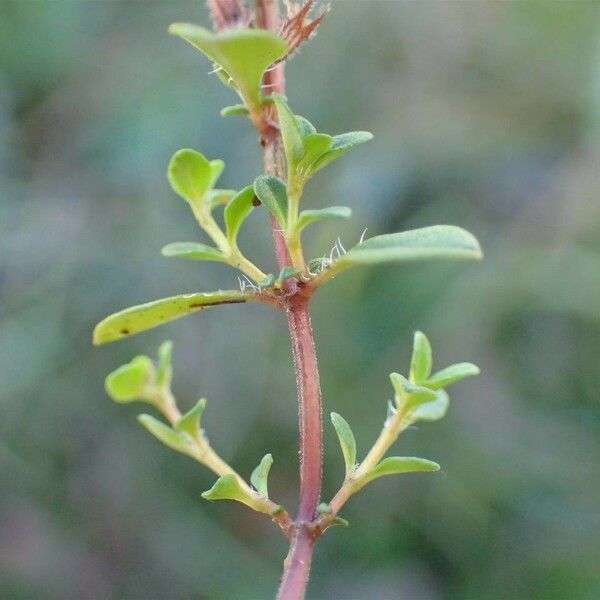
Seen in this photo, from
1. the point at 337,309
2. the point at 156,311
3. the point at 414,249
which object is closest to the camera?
the point at 414,249

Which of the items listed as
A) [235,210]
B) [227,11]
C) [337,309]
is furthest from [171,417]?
[337,309]

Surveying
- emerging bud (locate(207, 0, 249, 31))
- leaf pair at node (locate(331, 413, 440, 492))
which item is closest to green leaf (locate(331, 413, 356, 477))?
leaf pair at node (locate(331, 413, 440, 492))

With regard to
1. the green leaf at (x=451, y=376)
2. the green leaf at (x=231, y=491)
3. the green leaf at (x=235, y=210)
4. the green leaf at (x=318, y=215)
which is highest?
the green leaf at (x=235, y=210)

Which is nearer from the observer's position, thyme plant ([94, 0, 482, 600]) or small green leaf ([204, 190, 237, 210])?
thyme plant ([94, 0, 482, 600])

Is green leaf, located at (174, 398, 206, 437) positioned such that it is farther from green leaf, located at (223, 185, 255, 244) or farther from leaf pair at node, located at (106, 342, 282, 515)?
green leaf, located at (223, 185, 255, 244)

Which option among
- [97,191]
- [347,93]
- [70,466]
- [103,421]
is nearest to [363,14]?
[347,93]

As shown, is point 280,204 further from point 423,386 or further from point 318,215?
point 423,386

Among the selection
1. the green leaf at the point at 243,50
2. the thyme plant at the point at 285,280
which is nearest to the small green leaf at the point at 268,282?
the thyme plant at the point at 285,280

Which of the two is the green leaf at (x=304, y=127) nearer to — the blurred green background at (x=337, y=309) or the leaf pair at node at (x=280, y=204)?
the leaf pair at node at (x=280, y=204)
